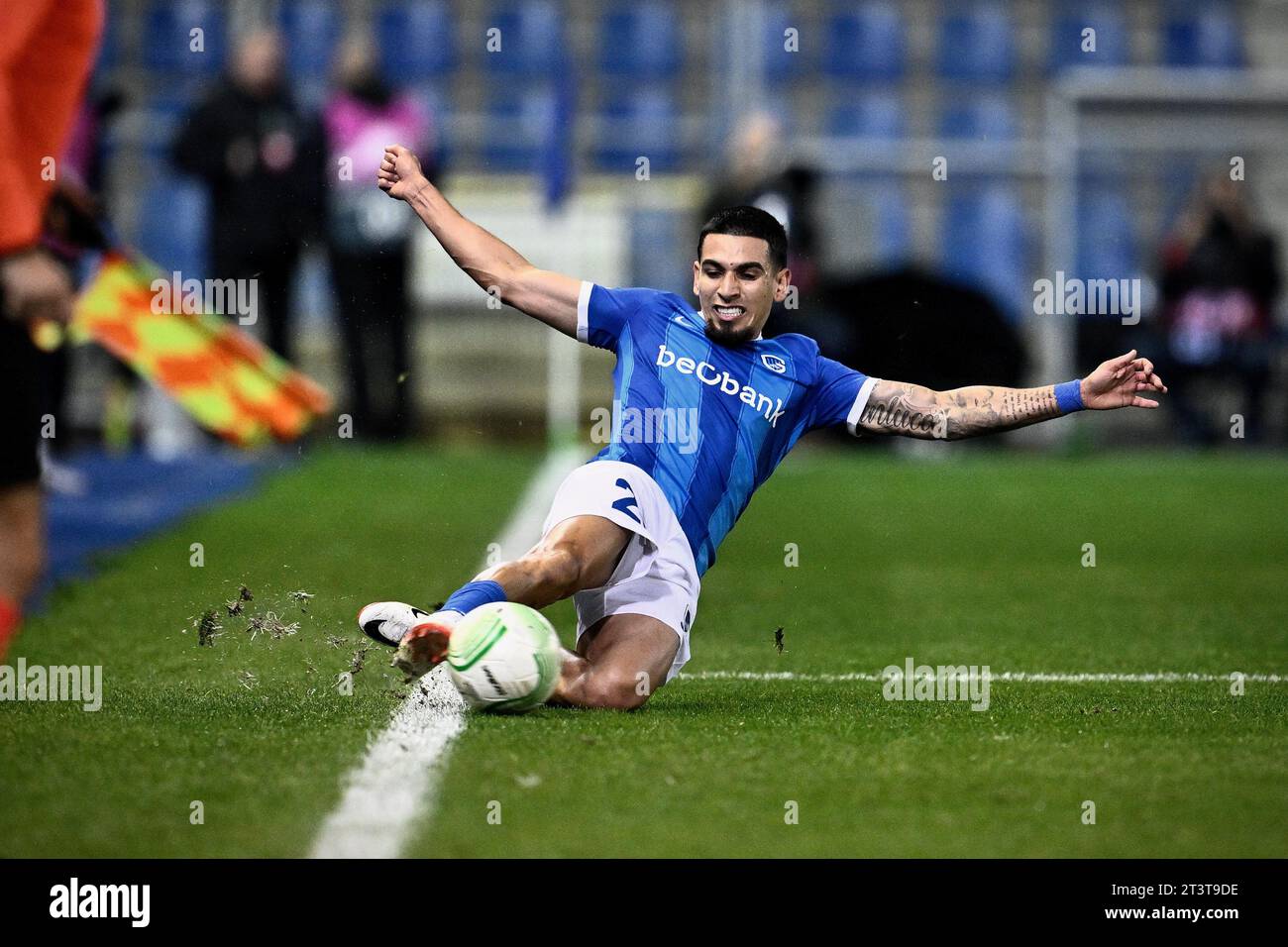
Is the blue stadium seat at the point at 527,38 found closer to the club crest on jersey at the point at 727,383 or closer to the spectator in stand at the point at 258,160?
the spectator in stand at the point at 258,160

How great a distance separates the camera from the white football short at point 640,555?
6352mm

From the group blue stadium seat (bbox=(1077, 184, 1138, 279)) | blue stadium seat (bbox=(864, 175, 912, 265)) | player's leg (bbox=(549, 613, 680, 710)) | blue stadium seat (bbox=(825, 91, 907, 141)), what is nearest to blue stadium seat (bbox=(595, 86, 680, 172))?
blue stadium seat (bbox=(864, 175, 912, 265))

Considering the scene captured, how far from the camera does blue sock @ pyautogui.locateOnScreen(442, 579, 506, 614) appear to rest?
19.2 feet

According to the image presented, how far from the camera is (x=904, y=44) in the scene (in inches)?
983

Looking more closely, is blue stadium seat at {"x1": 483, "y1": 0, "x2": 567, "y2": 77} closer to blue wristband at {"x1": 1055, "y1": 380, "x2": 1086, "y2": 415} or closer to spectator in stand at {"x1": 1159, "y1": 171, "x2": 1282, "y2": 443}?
spectator in stand at {"x1": 1159, "y1": 171, "x2": 1282, "y2": 443}

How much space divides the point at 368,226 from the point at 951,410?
40.8 ft

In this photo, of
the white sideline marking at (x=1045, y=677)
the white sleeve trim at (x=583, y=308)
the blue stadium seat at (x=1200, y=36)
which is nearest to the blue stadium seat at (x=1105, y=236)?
the blue stadium seat at (x=1200, y=36)

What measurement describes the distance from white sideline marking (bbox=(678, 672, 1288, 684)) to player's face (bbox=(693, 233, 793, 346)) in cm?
117

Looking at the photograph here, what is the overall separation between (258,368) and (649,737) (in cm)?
651

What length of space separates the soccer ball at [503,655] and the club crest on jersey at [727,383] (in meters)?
1.09
